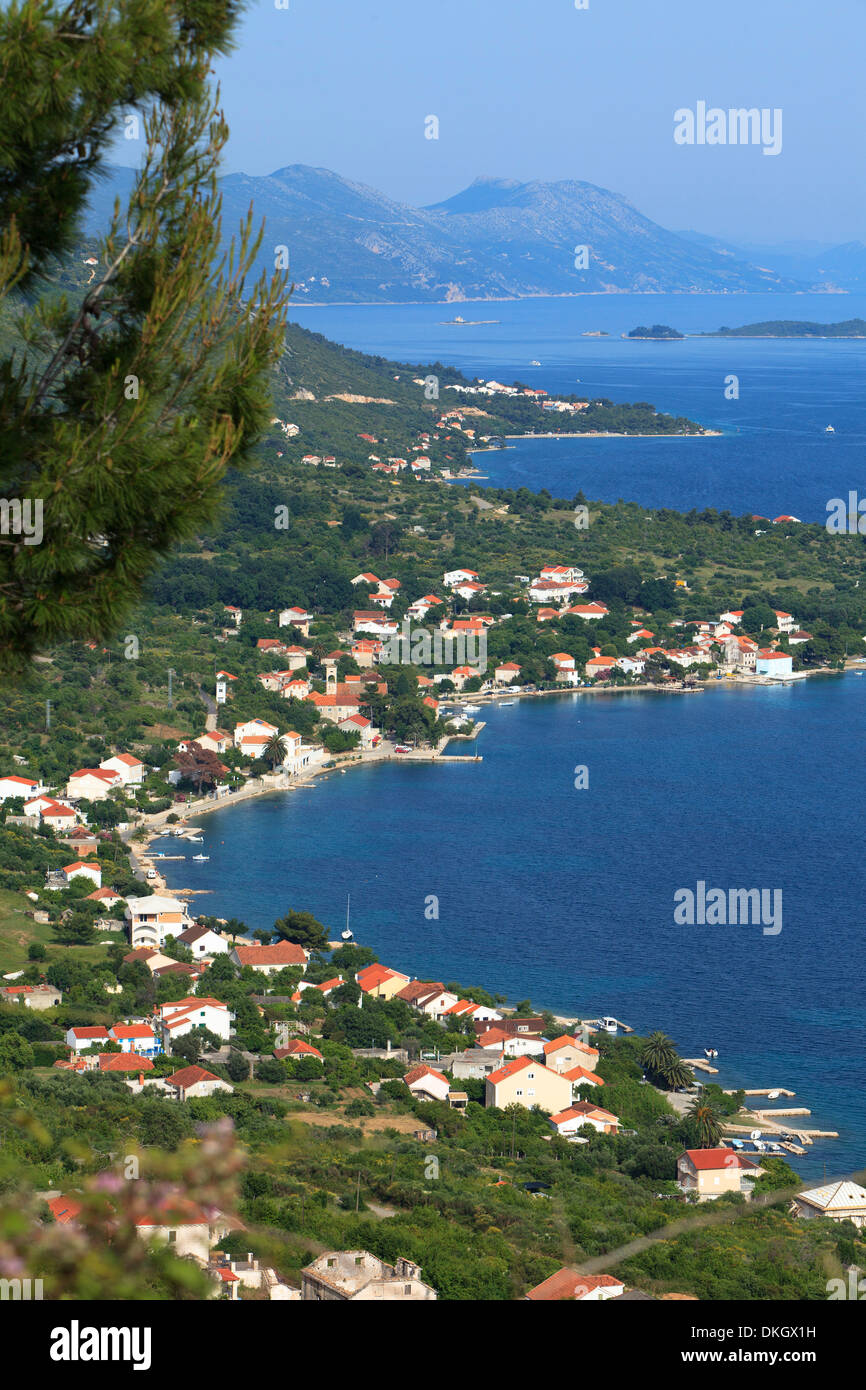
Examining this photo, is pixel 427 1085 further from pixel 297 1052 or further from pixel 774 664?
pixel 774 664

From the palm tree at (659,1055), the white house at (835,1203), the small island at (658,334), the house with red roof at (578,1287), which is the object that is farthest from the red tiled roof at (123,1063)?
the small island at (658,334)

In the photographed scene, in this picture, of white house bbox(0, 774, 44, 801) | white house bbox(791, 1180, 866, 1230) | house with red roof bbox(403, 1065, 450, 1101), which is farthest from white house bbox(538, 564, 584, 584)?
white house bbox(791, 1180, 866, 1230)

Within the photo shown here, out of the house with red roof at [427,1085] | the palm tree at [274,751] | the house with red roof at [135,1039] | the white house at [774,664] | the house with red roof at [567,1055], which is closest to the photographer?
the house with red roof at [427,1085]

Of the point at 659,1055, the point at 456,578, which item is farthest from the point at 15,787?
the point at 456,578

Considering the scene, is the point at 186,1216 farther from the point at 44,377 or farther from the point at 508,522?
the point at 508,522

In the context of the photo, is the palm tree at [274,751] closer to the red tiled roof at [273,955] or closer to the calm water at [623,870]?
the calm water at [623,870]

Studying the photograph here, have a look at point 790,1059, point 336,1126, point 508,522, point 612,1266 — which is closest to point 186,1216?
point 612,1266

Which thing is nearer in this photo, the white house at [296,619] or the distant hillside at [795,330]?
the white house at [296,619]
